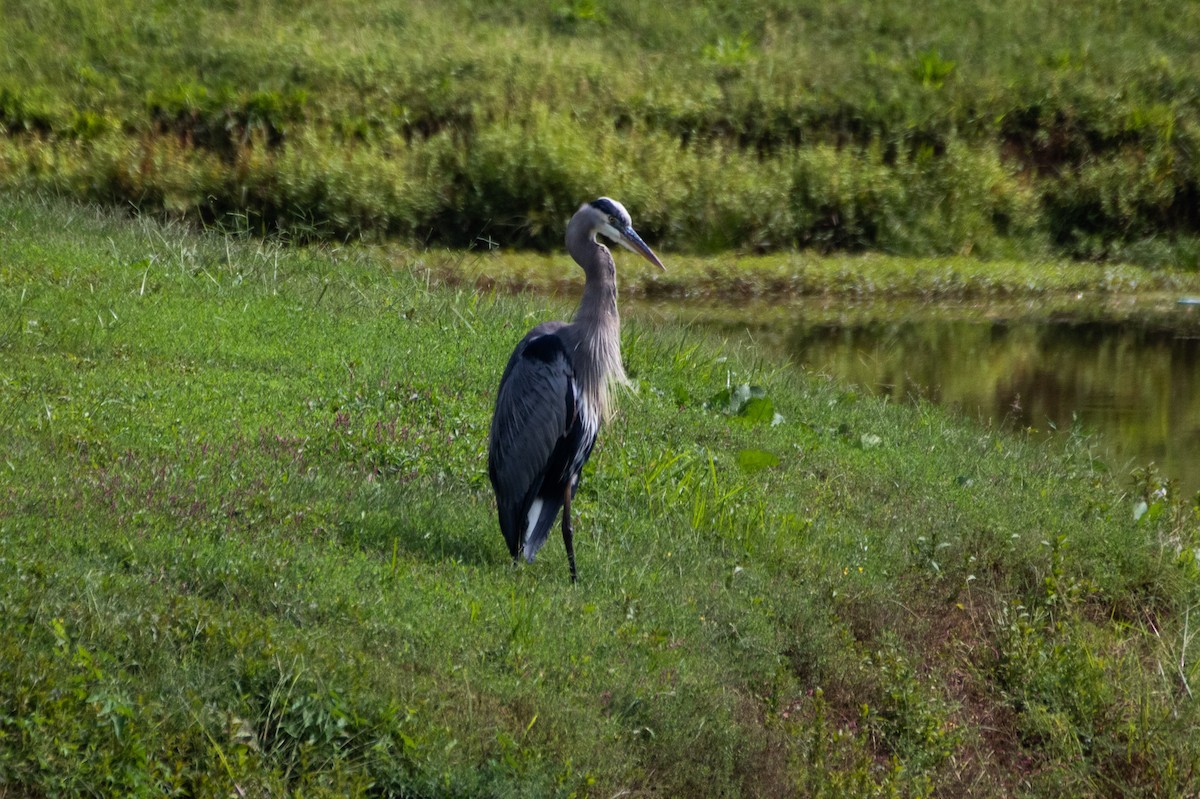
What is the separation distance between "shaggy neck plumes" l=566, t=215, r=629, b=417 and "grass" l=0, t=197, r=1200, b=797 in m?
0.76

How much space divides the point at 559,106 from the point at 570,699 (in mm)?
13647

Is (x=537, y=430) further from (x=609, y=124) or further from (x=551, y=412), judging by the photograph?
(x=609, y=124)

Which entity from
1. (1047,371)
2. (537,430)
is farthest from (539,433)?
(1047,371)

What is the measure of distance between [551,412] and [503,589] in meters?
0.91

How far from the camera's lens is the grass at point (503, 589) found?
4566 mm

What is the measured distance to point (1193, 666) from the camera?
252 inches

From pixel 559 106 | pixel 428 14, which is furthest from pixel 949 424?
pixel 428 14

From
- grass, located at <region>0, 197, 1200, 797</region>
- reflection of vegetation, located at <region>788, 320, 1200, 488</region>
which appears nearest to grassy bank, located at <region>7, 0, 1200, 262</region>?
reflection of vegetation, located at <region>788, 320, 1200, 488</region>

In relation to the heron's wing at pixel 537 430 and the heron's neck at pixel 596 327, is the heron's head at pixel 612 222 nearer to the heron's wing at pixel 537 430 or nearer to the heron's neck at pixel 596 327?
the heron's neck at pixel 596 327

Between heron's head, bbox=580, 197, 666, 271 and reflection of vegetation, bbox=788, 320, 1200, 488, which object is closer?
heron's head, bbox=580, 197, 666, 271

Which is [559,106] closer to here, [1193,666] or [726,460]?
[726,460]

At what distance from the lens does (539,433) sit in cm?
615

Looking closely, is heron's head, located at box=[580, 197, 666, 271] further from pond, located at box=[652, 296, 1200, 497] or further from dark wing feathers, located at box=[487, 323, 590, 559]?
pond, located at box=[652, 296, 1200, 497]

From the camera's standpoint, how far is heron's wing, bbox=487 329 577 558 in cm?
611
